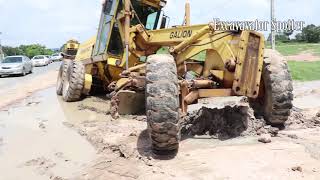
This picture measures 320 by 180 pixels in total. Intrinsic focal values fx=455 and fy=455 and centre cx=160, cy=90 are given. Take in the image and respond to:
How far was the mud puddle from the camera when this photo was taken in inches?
256

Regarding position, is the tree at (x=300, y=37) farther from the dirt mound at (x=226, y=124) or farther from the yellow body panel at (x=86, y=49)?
the dirt mound at (x=226, y=124)

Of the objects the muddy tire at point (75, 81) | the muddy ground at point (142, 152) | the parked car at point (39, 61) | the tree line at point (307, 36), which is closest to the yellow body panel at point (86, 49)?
the muddy tire at point (75, 81)

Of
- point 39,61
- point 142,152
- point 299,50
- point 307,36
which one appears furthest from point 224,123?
point 307,36

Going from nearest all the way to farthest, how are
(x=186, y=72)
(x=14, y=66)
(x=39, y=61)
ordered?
(x=186, y=72) < (x=14, y=66) < (x=39, y=61)

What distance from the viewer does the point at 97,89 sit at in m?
14.4

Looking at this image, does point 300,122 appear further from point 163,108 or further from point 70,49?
point 70,49

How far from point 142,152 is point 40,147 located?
2059 millimetres

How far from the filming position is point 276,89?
24.9 ft

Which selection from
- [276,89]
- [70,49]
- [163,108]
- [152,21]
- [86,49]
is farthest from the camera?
[70,49]

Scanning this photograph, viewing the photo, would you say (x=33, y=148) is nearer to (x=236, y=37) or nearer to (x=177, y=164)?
(x=177, y=164)

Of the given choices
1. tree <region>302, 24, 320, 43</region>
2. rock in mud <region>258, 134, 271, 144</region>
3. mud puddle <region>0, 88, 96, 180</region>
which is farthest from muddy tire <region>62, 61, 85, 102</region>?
tree <region>302, 24, 320, 43</region>

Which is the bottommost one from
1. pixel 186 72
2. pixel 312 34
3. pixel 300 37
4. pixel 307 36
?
pixel 186 72

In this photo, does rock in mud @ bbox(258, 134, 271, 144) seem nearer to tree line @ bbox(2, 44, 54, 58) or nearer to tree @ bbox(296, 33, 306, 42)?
tree @ bbox(296, 33, 306, 42)

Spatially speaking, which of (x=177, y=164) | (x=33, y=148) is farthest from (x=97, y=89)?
(x=177, y=164)
